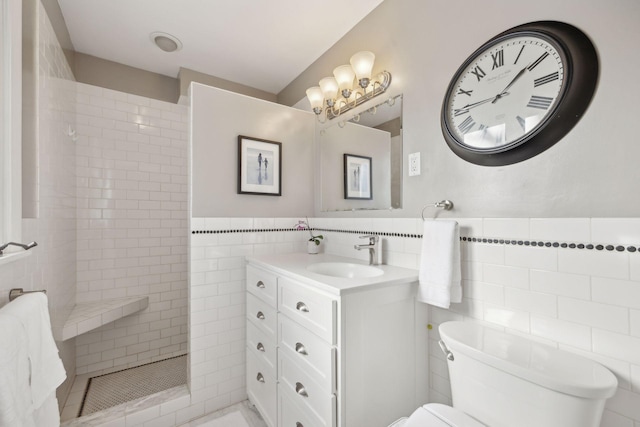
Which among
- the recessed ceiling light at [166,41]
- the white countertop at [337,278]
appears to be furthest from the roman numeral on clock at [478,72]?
the recessed ceiling light at [166,41]

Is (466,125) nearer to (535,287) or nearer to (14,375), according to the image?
(535,287)

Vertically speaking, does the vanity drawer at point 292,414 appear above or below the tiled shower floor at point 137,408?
above

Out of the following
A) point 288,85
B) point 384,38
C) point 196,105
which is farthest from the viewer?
point 288,85

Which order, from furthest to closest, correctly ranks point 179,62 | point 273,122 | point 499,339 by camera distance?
1. point 179,62
2. point 273,122
3. point 499,339

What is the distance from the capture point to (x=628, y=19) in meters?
0.86

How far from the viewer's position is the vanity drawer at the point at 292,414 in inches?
48.5

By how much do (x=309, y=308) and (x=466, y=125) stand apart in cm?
109

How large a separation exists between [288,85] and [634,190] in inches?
100

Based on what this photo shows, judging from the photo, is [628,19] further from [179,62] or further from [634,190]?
[179,62]

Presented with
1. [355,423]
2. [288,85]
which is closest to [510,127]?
[355,423]

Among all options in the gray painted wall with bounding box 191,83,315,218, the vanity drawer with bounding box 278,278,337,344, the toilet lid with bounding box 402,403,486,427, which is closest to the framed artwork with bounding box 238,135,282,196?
the gray painted wall with bounding box 191,83,315,218

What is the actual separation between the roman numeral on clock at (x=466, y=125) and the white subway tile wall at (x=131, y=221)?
2440 mm

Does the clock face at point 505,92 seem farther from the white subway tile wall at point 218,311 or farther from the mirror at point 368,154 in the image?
the white subway tile wall at point 218,311

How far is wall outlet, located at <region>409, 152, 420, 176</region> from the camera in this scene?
4.87ft
